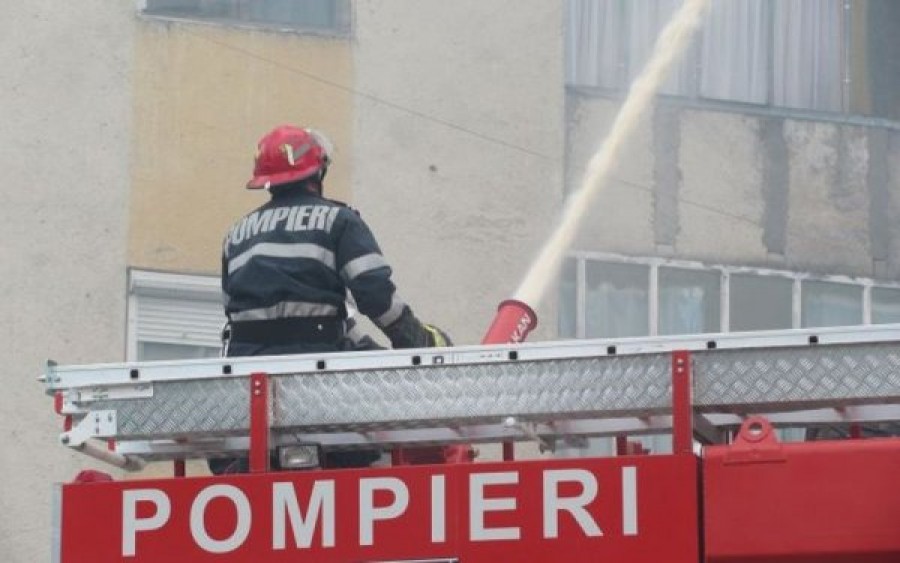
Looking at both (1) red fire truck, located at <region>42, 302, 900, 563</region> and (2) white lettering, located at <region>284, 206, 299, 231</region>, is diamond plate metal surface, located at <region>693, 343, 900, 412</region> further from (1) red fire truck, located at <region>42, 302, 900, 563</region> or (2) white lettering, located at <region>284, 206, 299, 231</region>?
(2) white lettering, located at <region>284, 206, 299, 231</region>

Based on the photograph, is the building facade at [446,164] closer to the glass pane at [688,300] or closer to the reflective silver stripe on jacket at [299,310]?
the glass pane at [688,300]

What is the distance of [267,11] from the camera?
19.5 metres

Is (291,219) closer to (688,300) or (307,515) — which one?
(307,515)

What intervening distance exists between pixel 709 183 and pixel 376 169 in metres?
2.65

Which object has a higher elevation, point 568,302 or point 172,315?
point 568,302

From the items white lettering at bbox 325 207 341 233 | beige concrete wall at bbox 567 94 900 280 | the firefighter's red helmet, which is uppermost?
beige concrete wall at bbox 567 94 900 280

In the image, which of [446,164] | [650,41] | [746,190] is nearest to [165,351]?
[446,164]

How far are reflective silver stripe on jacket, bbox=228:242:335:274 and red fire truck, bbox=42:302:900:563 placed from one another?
1.14 meters

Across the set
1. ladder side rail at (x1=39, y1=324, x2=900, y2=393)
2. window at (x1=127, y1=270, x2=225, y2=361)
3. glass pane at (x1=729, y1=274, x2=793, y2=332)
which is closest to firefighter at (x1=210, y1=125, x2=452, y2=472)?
ladder side rail at (x1=39, y1=324, x2=900, y2=393)

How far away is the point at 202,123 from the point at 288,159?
10888 millimetres

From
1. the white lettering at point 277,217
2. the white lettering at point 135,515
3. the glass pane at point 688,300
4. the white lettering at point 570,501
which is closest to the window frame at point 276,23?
the glass pane at point 688,300

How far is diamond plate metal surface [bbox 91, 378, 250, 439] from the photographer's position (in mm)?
6871

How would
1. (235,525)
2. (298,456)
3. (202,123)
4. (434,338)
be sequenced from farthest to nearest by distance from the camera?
(202,123) → (434,338) → (298,456) → (235,525)

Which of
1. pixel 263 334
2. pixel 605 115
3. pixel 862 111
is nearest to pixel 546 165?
pixel 605 115
